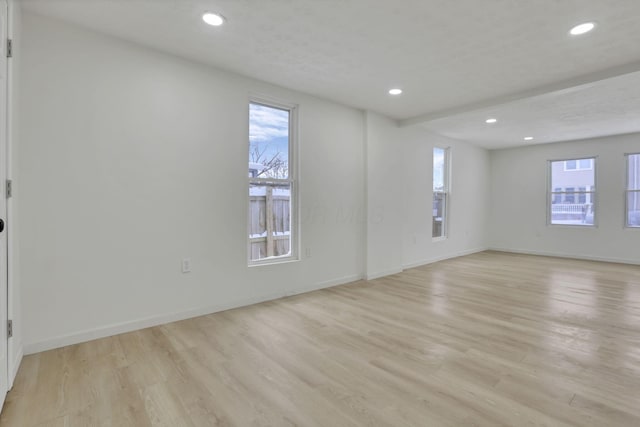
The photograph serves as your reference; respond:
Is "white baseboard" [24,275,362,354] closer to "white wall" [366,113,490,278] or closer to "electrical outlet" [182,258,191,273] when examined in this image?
"electrical outlet" [182,258,191,273]

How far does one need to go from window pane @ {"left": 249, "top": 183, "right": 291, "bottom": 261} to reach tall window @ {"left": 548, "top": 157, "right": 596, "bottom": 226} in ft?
21.3

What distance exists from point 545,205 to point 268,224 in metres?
6.69

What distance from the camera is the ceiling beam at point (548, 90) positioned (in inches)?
126

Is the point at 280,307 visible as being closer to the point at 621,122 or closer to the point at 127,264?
the point at 127,264

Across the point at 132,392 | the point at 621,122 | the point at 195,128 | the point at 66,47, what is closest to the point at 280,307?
the point at 132,392

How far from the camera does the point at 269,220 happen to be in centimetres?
385

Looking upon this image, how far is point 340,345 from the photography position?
8.36ft

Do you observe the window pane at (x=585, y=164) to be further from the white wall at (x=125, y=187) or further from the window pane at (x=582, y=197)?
the white wall at (x=125, y=187)

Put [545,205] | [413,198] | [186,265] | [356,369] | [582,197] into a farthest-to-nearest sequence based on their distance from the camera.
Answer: [545,205]
[582,197]
[413,198]
[186,265]
[356,369]

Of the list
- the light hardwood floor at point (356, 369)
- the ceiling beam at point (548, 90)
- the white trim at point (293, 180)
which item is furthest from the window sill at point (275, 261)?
the ceiling beam at point (548, 90)

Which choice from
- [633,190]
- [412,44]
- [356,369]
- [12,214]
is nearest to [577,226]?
[633,190]

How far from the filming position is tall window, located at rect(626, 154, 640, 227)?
6137 millimetres

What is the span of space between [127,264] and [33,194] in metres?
0.85

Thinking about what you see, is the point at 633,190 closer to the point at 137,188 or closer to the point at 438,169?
the point at 438,169
